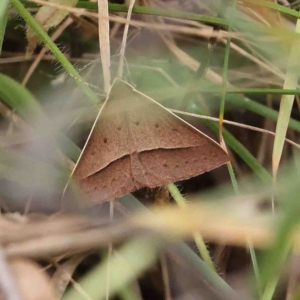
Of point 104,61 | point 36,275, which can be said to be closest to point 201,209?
point 36,275

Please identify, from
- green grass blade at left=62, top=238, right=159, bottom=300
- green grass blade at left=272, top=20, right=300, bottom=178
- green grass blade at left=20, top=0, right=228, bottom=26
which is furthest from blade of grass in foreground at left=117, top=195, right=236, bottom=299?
green grass blade at left=20, top=0, right=228, bottom=26

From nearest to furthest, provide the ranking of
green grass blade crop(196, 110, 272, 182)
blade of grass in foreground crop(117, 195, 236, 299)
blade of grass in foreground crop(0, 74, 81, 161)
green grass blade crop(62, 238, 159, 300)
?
1. green grass blade crop(62, 238, 159, 300)
2. blade of grass in foreground crop(117, 195, 236, 299)
3. blade of grass in foreground crop(0, 74, 81, 161)
4. green grass blade crop(196, 110, 272, 182)

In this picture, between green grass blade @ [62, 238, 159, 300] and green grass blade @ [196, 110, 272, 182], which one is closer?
green grass blade @ [62, 238, 159, 300]

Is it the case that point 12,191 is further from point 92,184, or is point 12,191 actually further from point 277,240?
point 277,240

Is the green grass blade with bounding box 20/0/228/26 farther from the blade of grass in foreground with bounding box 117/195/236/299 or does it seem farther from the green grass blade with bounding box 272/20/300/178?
the blade of grass in foreground with bounding box 117/195/236/299

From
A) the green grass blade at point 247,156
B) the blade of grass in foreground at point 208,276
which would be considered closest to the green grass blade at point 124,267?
the blade of grass in foreground at point 208,276

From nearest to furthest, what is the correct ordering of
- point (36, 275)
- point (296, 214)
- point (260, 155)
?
point (296, 214) < point (36, 275) < point (260, 155)

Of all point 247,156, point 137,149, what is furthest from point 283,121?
point 137,149

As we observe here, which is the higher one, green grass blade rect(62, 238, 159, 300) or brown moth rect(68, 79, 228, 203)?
brown moth rect(68, 79, 228, 203)
